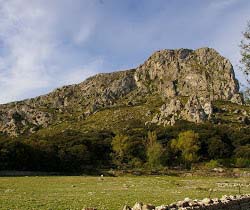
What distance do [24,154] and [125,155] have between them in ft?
142

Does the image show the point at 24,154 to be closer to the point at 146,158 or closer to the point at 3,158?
the point at 3,158

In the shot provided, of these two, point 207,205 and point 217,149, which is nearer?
point 207,205

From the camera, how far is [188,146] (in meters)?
149

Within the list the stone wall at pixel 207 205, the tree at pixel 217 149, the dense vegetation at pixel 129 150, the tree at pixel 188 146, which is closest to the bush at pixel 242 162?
the dense vegetation at pixel 129 150

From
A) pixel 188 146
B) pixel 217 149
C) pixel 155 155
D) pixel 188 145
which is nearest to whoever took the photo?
pixel 155 155

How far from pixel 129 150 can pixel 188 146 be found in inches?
808

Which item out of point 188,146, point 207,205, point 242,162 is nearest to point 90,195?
point 207,205

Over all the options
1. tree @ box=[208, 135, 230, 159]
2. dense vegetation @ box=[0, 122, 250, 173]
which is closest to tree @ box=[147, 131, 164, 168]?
dense vegetation @ box=[0, 122, 250, 173]

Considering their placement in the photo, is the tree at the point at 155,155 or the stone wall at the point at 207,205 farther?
the tree at the point at 155,155

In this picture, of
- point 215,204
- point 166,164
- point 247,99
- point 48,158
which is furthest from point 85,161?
point 215,204

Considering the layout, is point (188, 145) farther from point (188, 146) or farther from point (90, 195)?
point (90, 195)

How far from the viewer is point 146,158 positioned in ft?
483

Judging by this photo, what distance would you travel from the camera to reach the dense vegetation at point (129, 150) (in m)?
118

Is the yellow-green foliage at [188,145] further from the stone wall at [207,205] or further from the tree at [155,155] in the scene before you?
the stone wall at [207,205]
